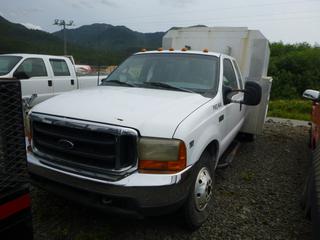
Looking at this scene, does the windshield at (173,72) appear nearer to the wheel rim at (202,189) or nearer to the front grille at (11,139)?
the wheel rim at (202,189)

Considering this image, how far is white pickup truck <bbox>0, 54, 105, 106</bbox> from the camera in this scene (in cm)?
780

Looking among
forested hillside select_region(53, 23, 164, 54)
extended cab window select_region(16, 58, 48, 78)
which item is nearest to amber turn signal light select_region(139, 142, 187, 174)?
extended cab window select_region(16, 58, 48, 78)

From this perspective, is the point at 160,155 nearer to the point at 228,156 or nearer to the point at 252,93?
the point at 252,93

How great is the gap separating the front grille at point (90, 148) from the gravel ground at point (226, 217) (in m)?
0.75

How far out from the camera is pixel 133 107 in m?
2.78

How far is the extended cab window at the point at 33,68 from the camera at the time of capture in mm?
8008

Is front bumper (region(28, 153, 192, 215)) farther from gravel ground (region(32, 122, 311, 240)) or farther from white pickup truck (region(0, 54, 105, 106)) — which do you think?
white pickup truck (region(0, 54, 105, 106))

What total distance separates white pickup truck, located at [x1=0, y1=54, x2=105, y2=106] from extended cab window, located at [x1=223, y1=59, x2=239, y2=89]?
4.96 metres

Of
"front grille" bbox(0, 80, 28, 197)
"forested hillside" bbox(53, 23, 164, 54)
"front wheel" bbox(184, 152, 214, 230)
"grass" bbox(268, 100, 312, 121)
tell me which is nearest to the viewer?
"front grille" bbox(0, 80, 28, 197)

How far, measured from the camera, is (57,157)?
279 centimetres

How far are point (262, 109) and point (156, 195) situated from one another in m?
4.15

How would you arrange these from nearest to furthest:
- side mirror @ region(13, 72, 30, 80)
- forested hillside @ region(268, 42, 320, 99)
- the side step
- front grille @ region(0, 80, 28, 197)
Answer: front grille @ region(0, 80, 28, 197), the side step, side mirror @ region(13, 72, 30, 80), forested hillside @ region(268, 42, 320, 99)

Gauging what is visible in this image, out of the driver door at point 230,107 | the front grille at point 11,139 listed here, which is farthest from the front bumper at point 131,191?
the driver door at point 230,107

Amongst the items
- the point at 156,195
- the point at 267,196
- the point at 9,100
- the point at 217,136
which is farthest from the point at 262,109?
the point at 9,100
